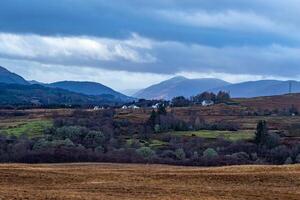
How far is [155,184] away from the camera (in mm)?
34781

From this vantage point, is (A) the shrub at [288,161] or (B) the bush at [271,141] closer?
(A) the shrub at [288,161]

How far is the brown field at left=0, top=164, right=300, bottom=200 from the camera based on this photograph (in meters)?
29.9

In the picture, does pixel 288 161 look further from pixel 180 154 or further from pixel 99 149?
pixel 99 149

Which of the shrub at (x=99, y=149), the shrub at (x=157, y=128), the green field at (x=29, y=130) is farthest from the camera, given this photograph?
the shrub at (x=157, y=128)

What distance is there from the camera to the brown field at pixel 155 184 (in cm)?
2991

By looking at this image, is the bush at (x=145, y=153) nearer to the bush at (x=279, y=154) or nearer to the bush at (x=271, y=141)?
the bush at (x=279, y=154)

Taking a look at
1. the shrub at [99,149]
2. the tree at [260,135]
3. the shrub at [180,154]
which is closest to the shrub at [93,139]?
the shrub at [99,149]

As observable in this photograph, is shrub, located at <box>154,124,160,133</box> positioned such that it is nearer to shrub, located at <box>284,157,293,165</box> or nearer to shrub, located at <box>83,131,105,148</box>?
shrub, located at <box>83,131,105,148</box>

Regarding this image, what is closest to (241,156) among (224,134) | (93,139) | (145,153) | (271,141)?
(145,153)

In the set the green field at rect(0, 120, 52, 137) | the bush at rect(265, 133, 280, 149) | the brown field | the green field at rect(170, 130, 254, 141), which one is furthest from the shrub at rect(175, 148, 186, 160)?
the brown field

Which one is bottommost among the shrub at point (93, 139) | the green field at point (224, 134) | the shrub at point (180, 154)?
the shrub at point (180, 154)

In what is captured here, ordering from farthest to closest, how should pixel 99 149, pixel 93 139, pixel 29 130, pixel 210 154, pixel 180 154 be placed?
1. pixel 29 130
2. pixel 93 139
3. pixel 99 149
4. pixel 180 154
5. pixel 210 154

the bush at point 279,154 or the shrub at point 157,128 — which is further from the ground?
the shrub at point 157,128

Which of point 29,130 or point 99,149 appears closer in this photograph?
point 99,149
